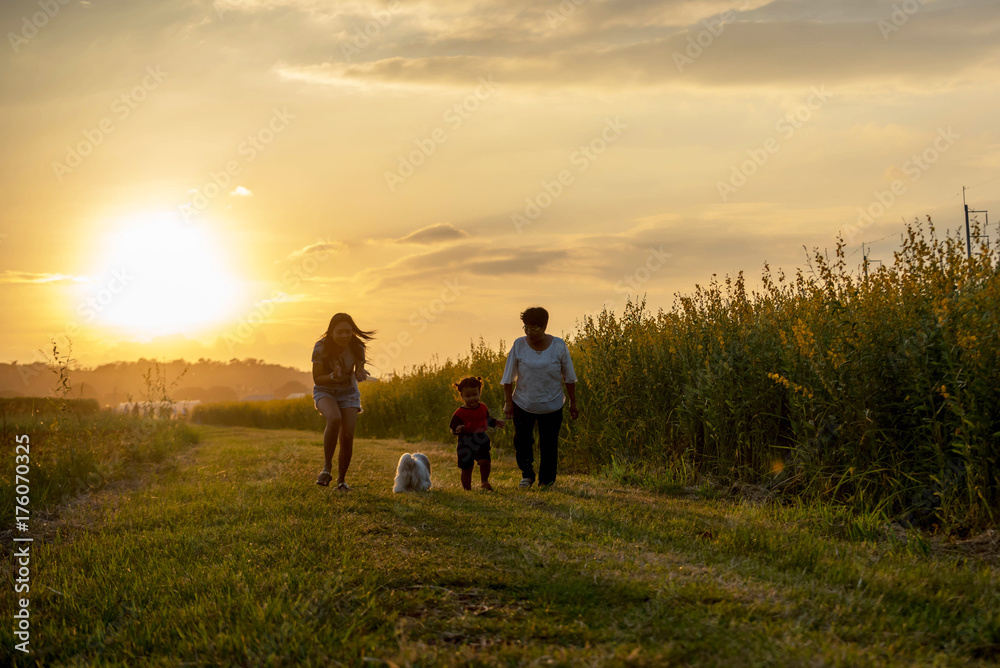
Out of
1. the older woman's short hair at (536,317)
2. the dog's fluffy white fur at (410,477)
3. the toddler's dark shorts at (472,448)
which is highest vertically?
the older woman's short hair at (536,317)

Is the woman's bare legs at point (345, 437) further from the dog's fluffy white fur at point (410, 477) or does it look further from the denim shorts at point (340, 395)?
the dog's fluffy white fur at point (410, 477)

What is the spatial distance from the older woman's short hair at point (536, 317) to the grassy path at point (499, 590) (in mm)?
2629

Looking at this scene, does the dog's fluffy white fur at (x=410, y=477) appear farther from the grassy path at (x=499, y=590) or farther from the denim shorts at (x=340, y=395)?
the grassy path at (x=499, y=590)

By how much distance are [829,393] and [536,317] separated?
3.64m

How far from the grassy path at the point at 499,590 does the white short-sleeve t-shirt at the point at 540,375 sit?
2145mm

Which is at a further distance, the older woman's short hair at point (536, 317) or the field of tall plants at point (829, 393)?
the older woman's short hair at point (536, 317)

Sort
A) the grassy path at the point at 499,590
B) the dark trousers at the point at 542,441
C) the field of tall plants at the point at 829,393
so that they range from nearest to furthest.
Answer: the grassy path at the point at 499,590 < the field of tall plants at the point at 829,393 < the dark trousers at the point at 542,441

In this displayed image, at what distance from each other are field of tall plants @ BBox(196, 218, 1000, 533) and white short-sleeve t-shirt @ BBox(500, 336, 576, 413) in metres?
1.44

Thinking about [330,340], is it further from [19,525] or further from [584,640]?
[584,640]

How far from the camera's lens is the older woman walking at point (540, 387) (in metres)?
9.65

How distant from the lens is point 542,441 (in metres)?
9.88

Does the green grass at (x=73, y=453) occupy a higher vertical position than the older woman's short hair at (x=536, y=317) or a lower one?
lower

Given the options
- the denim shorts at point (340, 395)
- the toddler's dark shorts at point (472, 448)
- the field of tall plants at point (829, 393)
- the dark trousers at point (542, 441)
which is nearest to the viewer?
the field of tall plants at point (829, 393)

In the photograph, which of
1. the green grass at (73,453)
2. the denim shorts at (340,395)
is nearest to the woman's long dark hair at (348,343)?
the denim shorts at (340,395)
